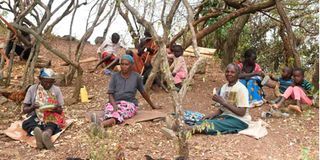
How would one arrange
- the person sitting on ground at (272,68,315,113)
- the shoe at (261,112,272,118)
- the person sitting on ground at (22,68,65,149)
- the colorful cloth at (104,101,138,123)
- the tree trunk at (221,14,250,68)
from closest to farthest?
the person sitting on ground at (22,68,65,149) < the colorful cloth at (104,101,138,123) < the shoe at (261,112,272,118) < the person sitting on ground at (272,68,315,113) < the tree trunk at (221,14,250,68)

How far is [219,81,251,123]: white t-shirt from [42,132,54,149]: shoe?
6.75 feet

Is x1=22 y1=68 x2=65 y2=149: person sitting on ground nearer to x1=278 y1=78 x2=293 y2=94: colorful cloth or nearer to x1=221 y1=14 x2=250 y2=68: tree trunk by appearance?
x1=278 y1=78 x2=293 y2=94: colorful cloth

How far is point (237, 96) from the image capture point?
5387mm

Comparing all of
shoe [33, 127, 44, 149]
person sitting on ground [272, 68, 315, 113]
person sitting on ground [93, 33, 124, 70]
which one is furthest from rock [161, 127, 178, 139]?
person sitting on ground [93, 33, 124, 70]

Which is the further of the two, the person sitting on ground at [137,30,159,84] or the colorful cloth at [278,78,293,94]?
the person sitting on ground at [137,30,159,84]

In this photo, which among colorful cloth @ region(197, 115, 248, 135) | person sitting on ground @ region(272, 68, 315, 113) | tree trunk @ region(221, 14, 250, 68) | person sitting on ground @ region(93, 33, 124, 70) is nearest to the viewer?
colorful cloth @ region(197, 115, 248, 135)

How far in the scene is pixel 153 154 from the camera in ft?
15.9

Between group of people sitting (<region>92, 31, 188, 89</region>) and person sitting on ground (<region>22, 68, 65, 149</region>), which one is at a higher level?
group of people sitting (<region>92, 31, 188, 89</region>)

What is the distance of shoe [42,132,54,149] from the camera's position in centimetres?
493

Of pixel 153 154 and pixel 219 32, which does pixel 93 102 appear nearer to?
pixel 153 154

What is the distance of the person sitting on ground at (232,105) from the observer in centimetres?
536

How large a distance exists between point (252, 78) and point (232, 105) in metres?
1.72

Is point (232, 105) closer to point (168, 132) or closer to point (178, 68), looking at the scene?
point (168, 132)

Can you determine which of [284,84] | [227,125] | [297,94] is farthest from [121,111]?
[284,84]
